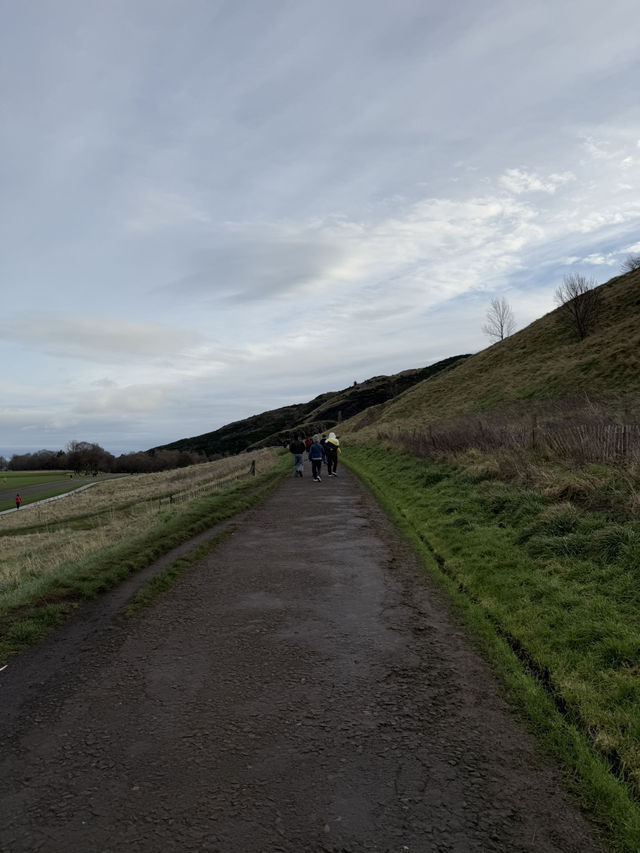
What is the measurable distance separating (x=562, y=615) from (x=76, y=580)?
738cm

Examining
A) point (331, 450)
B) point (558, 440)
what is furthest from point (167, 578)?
point (331, 450)

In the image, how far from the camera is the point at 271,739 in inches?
160

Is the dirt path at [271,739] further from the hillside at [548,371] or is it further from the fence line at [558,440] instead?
the hillside at [548,371]

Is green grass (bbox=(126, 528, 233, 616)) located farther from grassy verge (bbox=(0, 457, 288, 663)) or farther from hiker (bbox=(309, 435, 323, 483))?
hiker (bbox=(309, 435, 323, 483))

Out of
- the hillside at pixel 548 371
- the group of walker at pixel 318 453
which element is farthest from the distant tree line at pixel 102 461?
the group of walker at pixel 318 453

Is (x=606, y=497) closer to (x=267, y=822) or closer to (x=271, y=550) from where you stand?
(x=271, y=550)

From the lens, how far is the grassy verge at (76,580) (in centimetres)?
672

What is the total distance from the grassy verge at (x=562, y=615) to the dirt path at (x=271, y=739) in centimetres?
28

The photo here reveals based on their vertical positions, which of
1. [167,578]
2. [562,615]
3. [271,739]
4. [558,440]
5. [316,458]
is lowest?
[562,615]

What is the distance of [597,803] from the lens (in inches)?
132

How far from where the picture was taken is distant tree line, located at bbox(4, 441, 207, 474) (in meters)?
162

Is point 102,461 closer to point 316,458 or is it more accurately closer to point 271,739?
point 316,458

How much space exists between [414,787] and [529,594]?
13.3 ft

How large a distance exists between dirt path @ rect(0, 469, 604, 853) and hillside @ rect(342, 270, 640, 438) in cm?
2730
